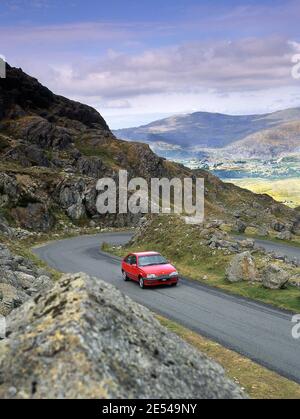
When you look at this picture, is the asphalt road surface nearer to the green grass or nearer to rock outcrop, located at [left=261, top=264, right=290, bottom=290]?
the green grass

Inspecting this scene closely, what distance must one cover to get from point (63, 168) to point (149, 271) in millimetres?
60669

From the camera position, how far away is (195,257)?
33.8 meters

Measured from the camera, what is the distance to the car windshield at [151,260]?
1106 inches

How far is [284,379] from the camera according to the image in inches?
501

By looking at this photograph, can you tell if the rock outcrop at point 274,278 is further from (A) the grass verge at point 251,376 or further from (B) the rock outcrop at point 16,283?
(B) the rock outcrop at point 16,283

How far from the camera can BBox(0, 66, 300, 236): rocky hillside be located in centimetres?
6316

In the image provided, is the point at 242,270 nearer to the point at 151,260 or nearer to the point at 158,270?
the point at 158,270

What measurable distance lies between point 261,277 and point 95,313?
21.1 m

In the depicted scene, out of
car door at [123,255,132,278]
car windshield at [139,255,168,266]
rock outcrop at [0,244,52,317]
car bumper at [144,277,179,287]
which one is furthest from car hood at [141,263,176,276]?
rock outcrop at [0,244,52,317]

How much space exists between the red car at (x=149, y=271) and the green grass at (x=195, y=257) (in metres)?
2.51

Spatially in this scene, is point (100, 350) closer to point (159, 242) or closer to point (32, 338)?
point (32, 338)

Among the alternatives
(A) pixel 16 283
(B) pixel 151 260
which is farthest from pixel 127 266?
(A) pixel 16 283

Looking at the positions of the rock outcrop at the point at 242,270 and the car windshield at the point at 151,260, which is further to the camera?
the car windshield at the point at 151,260

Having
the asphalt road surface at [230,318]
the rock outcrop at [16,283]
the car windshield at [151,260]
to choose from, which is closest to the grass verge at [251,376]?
the asphalt road surface at [230,318]
